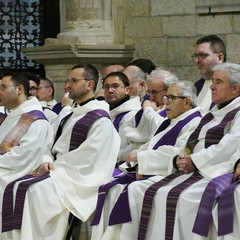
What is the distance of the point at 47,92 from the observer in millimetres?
12156

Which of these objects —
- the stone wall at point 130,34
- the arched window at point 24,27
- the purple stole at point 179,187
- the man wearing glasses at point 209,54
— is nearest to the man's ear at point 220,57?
the man wearing glasses at point 209,54

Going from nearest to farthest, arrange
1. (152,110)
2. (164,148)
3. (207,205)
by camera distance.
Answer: (207,205) < (164,148) < (152,110)

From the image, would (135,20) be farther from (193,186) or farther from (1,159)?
(193,186)

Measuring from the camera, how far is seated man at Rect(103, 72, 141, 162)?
10164mm

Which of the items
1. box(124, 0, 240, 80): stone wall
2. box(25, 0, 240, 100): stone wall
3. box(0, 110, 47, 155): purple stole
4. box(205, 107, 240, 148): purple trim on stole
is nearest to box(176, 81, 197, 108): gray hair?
box(205, 107, 240, 148): purple trim on stole

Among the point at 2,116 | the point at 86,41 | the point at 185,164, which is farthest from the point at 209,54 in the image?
the point at 86,41

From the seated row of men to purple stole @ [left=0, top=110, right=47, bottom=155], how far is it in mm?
12

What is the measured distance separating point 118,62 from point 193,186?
4.46 meters

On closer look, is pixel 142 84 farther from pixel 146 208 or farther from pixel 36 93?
pixel 146 208

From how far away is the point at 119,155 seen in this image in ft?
33.4

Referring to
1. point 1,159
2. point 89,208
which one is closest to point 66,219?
point 89,208

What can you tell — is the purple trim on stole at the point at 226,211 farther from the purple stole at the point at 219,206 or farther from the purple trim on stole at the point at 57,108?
the purple trim on stole at the point at 57,108

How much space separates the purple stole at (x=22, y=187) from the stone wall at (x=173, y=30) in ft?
9.33

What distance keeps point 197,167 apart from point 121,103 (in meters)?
1.94
